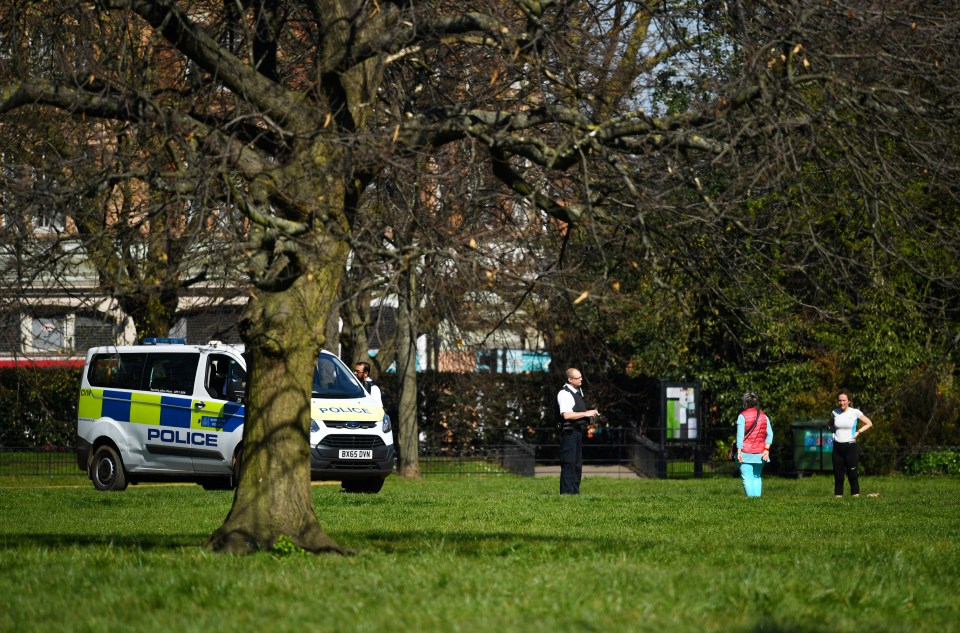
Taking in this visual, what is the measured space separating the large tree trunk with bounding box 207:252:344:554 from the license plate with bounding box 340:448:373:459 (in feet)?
31.1

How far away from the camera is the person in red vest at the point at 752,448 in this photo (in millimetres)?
19453

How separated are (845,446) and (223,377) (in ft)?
30.7

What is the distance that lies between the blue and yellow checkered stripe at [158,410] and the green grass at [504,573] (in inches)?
148

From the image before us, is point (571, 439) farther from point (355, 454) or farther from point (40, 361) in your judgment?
point (40, 361)

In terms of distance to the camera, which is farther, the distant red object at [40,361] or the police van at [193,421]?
the police van at [193,421]

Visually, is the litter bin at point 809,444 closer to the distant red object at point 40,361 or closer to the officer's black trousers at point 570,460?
the officer's black trousers at point 570,460

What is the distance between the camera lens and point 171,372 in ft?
66.5

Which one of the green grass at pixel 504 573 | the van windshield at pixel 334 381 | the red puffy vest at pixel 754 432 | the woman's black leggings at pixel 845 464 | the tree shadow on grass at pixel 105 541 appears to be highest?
the van windshield at pixel 334 381

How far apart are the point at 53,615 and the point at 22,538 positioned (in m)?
5.58

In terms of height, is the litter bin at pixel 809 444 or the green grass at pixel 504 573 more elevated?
the litter bin at pixel 809 444

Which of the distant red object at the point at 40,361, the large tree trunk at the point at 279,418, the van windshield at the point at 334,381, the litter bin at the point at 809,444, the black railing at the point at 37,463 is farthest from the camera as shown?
the litter bin at the point at 809,444

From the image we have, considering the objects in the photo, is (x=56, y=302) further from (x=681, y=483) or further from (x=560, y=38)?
(x=681, y=483)

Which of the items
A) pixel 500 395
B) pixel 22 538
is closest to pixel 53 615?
pixel 22 538

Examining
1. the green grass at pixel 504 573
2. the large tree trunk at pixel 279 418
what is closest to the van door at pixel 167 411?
the green grass at pixel 504 573
